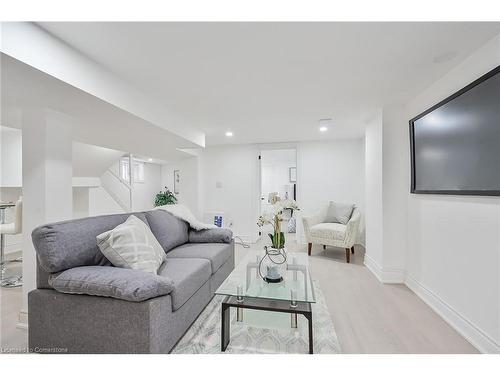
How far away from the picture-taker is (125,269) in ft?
5.31

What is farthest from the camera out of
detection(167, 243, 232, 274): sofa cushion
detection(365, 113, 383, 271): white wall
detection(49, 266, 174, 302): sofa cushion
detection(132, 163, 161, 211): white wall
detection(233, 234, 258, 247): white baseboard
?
detection(132, 163, 161, 211): white wall

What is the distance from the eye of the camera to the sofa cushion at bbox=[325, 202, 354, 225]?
4.13 metres

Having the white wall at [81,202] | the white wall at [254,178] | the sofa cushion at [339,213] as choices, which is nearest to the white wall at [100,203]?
the white wall at [81,202]

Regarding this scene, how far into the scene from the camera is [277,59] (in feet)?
5.95

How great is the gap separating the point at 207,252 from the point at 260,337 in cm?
97

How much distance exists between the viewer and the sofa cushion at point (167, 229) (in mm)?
2471

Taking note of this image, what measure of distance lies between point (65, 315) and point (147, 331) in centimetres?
56

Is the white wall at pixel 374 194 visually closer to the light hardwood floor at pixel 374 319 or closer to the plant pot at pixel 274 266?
the light hardwood floor at pixel 374 319

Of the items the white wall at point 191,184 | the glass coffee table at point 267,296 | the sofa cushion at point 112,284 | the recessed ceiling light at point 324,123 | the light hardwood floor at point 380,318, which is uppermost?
the recessed ceiling light at point 324,123

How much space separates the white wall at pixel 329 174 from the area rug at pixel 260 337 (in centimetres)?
307

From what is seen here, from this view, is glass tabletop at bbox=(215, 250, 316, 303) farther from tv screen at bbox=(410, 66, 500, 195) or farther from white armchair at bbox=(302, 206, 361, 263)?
white armchair at bbox=(302, 206, 361, 263)

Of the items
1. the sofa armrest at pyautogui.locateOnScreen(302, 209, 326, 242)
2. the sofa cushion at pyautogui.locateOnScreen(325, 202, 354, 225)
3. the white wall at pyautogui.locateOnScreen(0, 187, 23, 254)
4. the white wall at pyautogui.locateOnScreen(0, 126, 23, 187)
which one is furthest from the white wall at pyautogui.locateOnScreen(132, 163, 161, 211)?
the sofa cushion at pyautogui.locateOnScreen(325, 202, 354, 225)

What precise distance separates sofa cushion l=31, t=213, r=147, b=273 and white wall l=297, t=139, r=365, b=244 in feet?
12.4

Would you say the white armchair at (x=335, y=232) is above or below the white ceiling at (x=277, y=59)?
below
